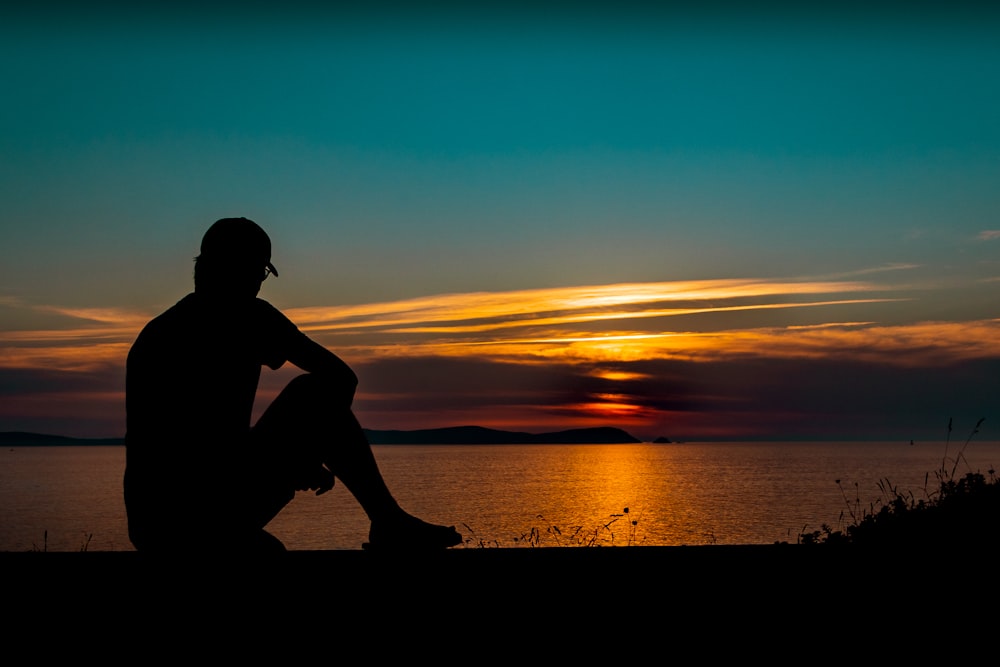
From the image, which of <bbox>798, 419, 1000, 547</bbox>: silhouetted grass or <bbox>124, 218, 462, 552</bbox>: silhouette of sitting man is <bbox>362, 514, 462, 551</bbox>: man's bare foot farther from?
<bbox>798, 419, 1000, 547</bbox>: silhouetted grass

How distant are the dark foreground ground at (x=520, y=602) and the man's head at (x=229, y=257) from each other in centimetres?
120

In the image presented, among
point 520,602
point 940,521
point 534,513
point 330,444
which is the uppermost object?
point 330,444

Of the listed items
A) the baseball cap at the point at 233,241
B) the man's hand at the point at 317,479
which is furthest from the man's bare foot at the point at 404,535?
the baseball cap at the point at 233,241

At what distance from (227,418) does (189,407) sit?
17 cm

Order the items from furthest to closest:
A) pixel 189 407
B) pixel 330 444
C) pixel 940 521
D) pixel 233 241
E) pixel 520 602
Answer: pixel 940 521
pixel 520 602
pixel 330 444
pixel 233 241
pixel 189 407

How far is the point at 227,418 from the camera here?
4090 mm

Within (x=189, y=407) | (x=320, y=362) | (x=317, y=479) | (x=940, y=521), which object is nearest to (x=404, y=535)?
(x=317, y=479)

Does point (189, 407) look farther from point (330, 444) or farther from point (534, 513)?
point (534, 513)

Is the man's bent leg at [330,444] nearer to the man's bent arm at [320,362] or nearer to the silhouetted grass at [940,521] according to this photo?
the man's bent arm at [320,362]

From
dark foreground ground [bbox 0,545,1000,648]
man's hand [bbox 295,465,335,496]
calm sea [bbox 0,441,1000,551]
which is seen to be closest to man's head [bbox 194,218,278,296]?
man's hand [bbox 295,465,335,496]

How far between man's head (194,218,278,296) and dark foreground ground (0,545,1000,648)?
47.2 inches

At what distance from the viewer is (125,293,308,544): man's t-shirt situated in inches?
155

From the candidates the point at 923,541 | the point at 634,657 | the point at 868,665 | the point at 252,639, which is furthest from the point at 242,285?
the point at 923,541

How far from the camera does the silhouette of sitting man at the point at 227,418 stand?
3967 millimetres
